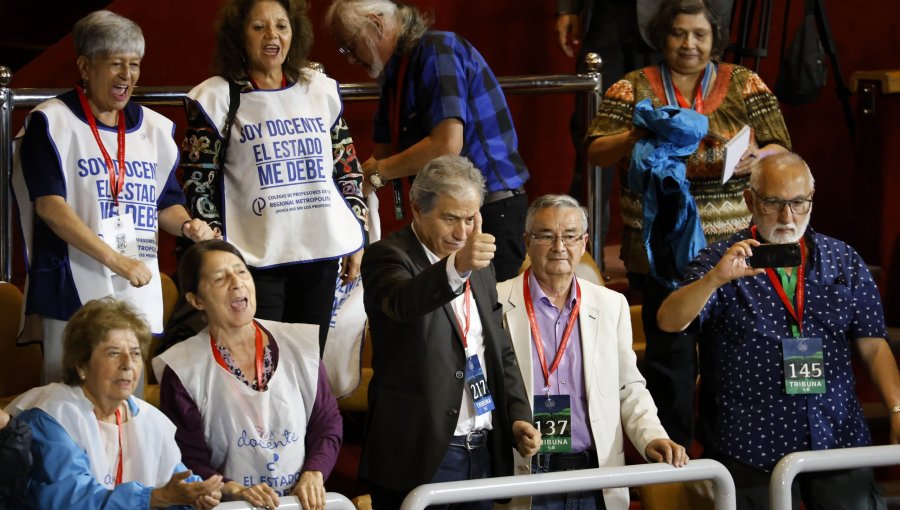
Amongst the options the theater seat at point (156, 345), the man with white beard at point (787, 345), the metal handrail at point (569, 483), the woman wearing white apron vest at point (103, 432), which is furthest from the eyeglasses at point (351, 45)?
the metal handrail at point (569, 483)

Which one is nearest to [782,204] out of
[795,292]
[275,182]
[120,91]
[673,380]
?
[795,292]

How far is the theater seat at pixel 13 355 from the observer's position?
12.8ft

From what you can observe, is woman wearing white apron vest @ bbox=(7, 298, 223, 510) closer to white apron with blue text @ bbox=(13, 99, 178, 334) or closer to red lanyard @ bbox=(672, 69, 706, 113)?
white apron with blue text @ bbox=(13, 99, 178, 334)

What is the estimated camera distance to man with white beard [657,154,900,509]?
10.9 ft

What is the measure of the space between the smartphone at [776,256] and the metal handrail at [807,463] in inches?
18.4

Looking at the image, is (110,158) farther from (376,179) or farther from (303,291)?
(376,179)

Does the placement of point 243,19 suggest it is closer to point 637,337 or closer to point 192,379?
point 192,379

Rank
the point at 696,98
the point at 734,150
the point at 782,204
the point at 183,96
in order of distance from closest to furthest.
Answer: the point at 782,204, the point at 734,150, the point at 696,98, the point at 183,96

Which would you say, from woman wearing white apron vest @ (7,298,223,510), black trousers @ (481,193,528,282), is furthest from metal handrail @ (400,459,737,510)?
black trousers @ (481,193,528,282)

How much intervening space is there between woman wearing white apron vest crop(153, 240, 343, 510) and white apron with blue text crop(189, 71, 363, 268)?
1.96ft

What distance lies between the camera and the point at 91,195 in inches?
135

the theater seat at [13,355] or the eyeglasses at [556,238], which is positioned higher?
the eyeglasses at [556,238]

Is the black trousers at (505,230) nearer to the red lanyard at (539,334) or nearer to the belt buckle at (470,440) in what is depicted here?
the red lanyard at (539,334)

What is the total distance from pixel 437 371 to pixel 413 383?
0.06 meters
